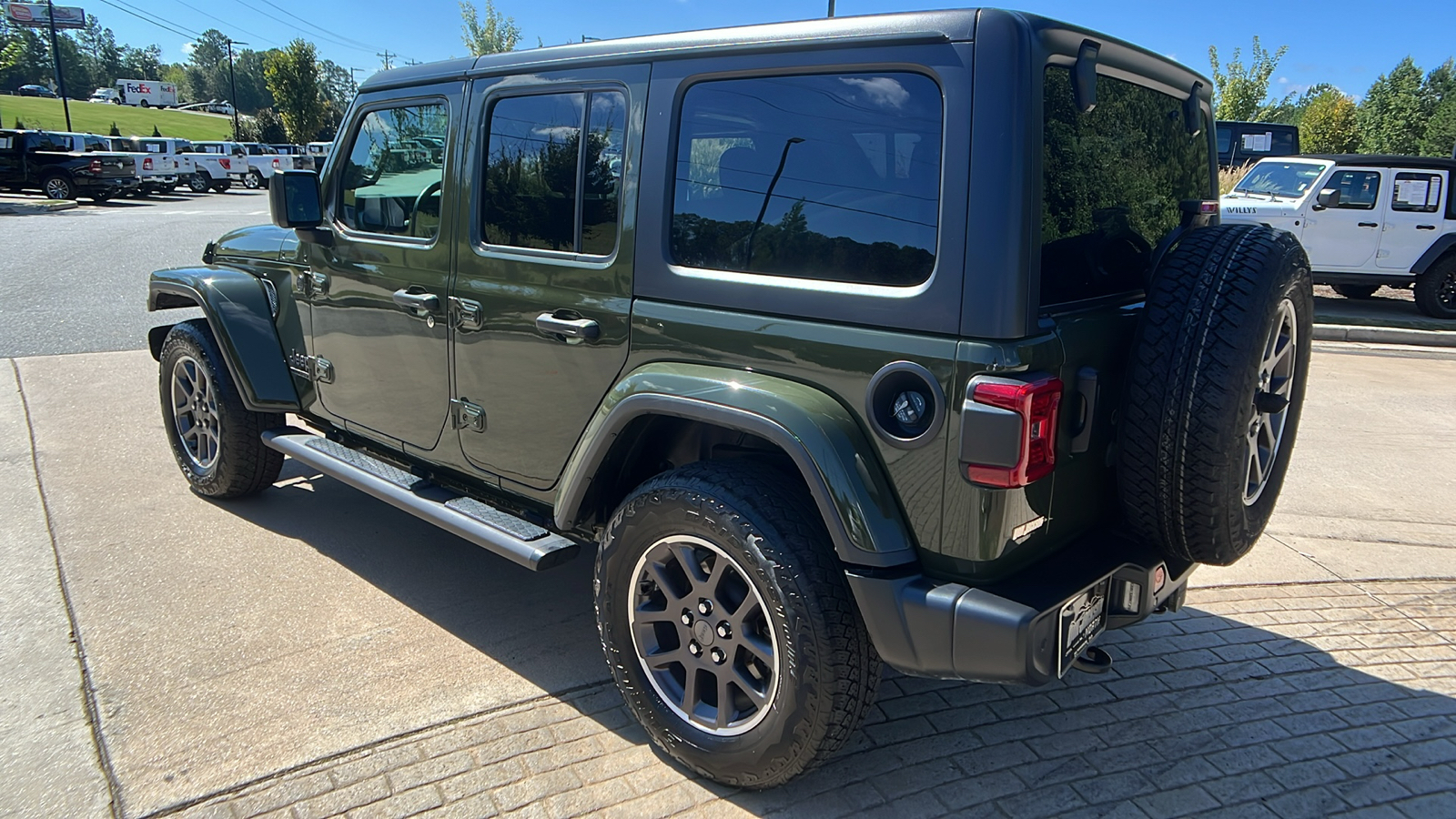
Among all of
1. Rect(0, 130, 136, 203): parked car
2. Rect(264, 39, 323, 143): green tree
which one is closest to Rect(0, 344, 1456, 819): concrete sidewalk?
Rect(0, 130, 136, 203): parked car

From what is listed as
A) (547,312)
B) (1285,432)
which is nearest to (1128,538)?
(1285,432)

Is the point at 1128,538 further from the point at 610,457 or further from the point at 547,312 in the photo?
the point at 547,312

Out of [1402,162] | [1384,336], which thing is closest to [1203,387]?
[1384,336]

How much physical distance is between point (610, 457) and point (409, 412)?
124 centimetres

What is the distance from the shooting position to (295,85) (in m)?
54.0

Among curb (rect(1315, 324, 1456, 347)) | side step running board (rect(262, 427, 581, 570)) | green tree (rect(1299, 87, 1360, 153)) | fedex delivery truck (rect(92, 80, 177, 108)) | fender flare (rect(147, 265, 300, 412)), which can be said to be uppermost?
fedex delivery truck (rect(92, 80, 177, 108))

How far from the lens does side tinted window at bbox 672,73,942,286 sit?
2.34 meters

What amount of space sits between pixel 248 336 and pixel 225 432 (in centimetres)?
52

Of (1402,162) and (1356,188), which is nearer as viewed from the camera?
(1402,162)

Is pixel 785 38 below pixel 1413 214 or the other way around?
the other way around

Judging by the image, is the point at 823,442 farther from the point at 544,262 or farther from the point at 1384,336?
the point at 1384,336

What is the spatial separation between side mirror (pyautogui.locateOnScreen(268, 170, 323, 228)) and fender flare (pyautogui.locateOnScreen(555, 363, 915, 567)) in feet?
7.12

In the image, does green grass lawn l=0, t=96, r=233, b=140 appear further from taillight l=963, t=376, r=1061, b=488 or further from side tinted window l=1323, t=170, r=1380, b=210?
taillight l=963, t=376, r=1061, b=488

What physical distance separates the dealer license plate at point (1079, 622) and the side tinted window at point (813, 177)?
929 millimetres
